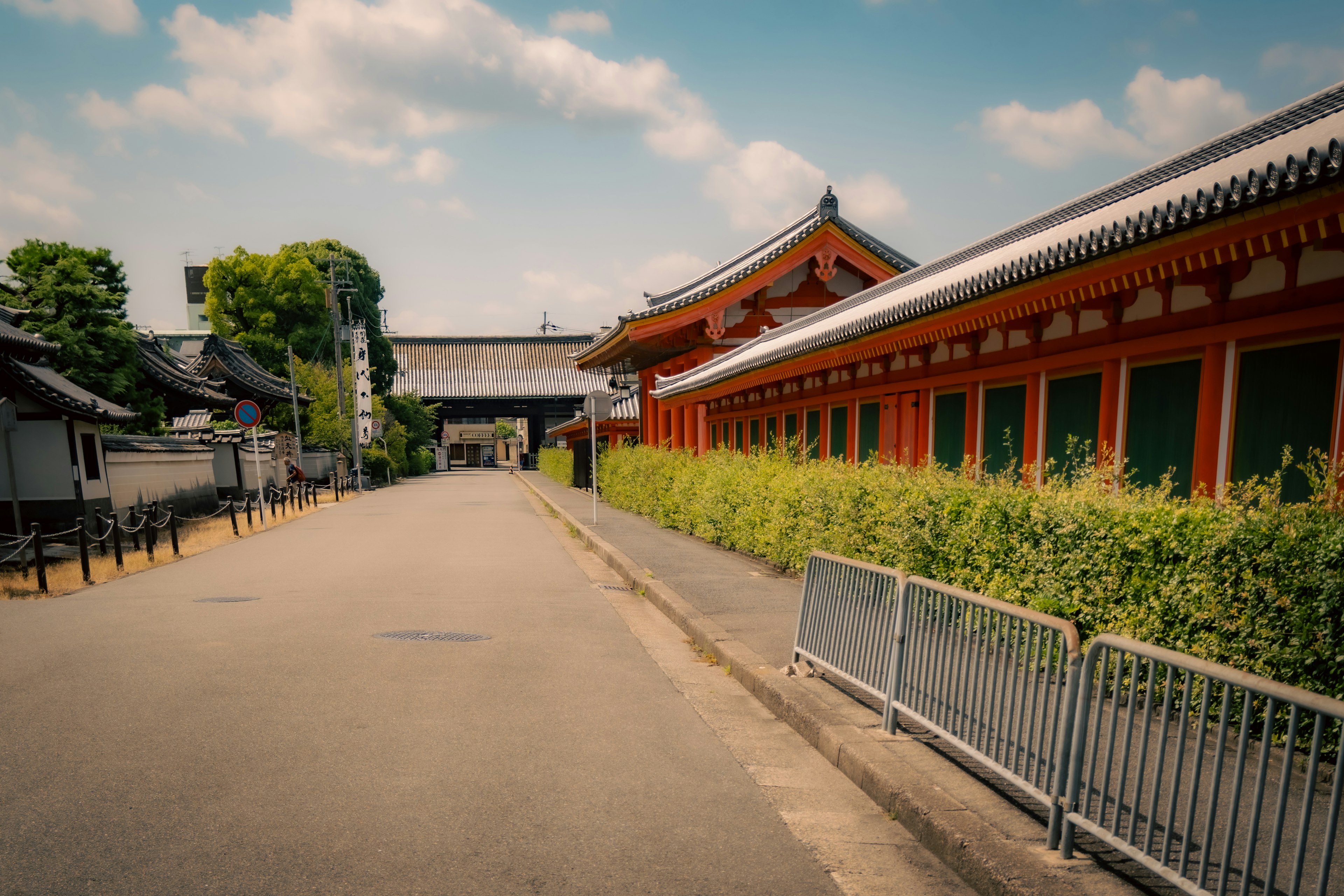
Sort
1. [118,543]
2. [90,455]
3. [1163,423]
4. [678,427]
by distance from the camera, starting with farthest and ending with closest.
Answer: [678,427], [90,455], [118,543], [1163,423]

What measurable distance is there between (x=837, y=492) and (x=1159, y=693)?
3.45 metres

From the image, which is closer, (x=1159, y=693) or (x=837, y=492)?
(x=1159, y=693)

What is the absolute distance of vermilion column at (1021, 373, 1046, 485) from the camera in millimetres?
7996

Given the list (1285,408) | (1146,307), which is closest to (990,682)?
(1285,408)

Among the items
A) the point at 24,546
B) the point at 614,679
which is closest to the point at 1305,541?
the point at 614,679

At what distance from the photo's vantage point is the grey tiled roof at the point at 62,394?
1381cm

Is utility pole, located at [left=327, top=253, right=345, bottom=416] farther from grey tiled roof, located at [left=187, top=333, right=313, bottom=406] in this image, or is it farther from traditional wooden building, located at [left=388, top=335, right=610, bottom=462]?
traditional wooden building, located at [left=388, top=335, right=610, bottom=462]

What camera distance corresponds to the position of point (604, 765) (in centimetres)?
413

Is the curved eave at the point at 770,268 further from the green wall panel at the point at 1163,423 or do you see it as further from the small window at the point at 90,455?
the green wall panel at the point at 1163,423


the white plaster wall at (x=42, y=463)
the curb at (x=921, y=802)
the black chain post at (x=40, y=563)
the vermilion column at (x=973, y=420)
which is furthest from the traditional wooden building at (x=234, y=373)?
the curb at (x=921, y=802)

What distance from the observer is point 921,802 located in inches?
135

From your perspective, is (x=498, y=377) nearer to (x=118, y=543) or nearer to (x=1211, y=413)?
(x=118, y=543)

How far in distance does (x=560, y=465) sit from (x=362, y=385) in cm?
968

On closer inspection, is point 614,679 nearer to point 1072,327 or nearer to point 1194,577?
point 1194,577
